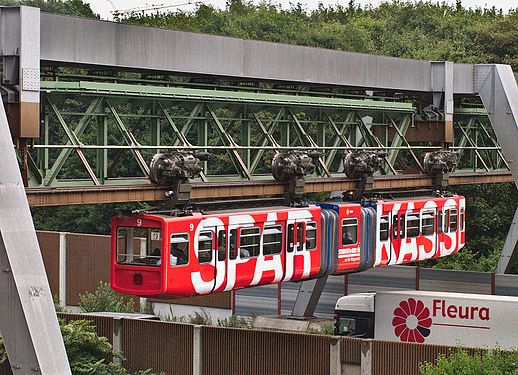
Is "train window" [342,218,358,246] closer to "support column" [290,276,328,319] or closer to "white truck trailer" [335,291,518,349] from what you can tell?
"white truck trailer" [335,291,518,349]

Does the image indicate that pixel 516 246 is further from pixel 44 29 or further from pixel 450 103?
pixel 44 29

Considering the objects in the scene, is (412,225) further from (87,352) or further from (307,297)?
(87,352)

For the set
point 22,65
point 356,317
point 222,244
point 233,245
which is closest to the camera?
point 22,65

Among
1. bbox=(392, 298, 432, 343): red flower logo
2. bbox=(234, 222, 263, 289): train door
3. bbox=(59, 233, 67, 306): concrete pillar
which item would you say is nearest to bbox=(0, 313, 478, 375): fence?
bbox=(234, 222, 263, 289): train door

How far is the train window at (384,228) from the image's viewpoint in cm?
3033

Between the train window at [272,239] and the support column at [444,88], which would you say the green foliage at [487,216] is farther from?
the train window at [272,239]

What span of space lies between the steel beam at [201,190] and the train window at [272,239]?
2.96 ft

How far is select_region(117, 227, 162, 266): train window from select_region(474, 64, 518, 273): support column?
1469cm

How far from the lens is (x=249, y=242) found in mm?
24797

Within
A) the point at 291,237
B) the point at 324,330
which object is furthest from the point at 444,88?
the point at 291,237

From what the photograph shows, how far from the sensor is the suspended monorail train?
22.8m

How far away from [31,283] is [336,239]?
12663 millimetres

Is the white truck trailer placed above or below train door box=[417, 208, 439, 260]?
below

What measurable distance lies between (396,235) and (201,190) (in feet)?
26.1
